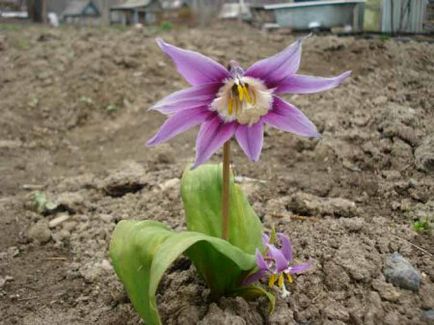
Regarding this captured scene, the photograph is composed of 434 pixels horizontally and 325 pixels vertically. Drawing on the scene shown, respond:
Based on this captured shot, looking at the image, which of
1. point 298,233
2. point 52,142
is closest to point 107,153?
point 52,142

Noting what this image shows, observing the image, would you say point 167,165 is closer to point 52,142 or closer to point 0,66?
point 52,142

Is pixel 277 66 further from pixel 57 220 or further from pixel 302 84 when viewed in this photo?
pixel 57 220

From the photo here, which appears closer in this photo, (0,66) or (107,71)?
(107,71)

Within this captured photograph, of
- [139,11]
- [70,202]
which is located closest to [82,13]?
[139,11]

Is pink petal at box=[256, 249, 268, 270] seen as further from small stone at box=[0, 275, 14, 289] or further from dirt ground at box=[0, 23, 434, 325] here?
small stone at box=[0, 275, 14, 289]

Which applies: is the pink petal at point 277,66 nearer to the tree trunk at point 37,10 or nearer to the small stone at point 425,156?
the small stone at point 425,156
